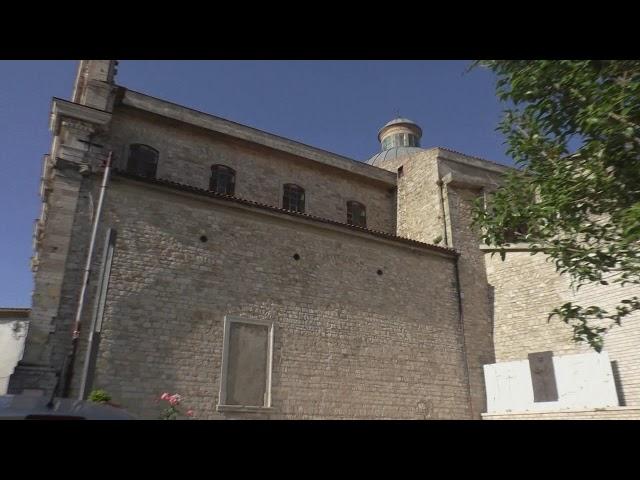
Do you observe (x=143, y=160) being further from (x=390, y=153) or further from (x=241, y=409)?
(x=390, y=153)

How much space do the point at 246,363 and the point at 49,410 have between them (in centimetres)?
914

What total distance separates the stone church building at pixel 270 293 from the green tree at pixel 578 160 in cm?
604

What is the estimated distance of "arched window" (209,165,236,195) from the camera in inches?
653

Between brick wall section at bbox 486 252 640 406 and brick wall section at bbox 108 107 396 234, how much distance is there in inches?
195

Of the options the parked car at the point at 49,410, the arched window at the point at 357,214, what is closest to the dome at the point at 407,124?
the arched window at the point at 357,214

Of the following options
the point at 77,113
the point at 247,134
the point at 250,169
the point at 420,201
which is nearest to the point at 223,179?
the point at 250,169

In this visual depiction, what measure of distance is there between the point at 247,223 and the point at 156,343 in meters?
3.86

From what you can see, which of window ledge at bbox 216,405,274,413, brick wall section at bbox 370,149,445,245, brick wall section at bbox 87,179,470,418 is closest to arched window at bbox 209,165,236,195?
Result: brick wall section at bbox 87,179,470,418

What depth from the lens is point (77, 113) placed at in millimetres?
12766

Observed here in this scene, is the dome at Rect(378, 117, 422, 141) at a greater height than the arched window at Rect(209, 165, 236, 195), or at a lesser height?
greater

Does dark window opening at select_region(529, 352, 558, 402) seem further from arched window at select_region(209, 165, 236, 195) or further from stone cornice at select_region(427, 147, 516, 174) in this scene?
arched window at select_region(209, 165, 236, 195)

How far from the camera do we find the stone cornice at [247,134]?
626 inches

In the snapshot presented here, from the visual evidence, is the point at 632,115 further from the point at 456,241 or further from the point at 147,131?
the point at 147,131
